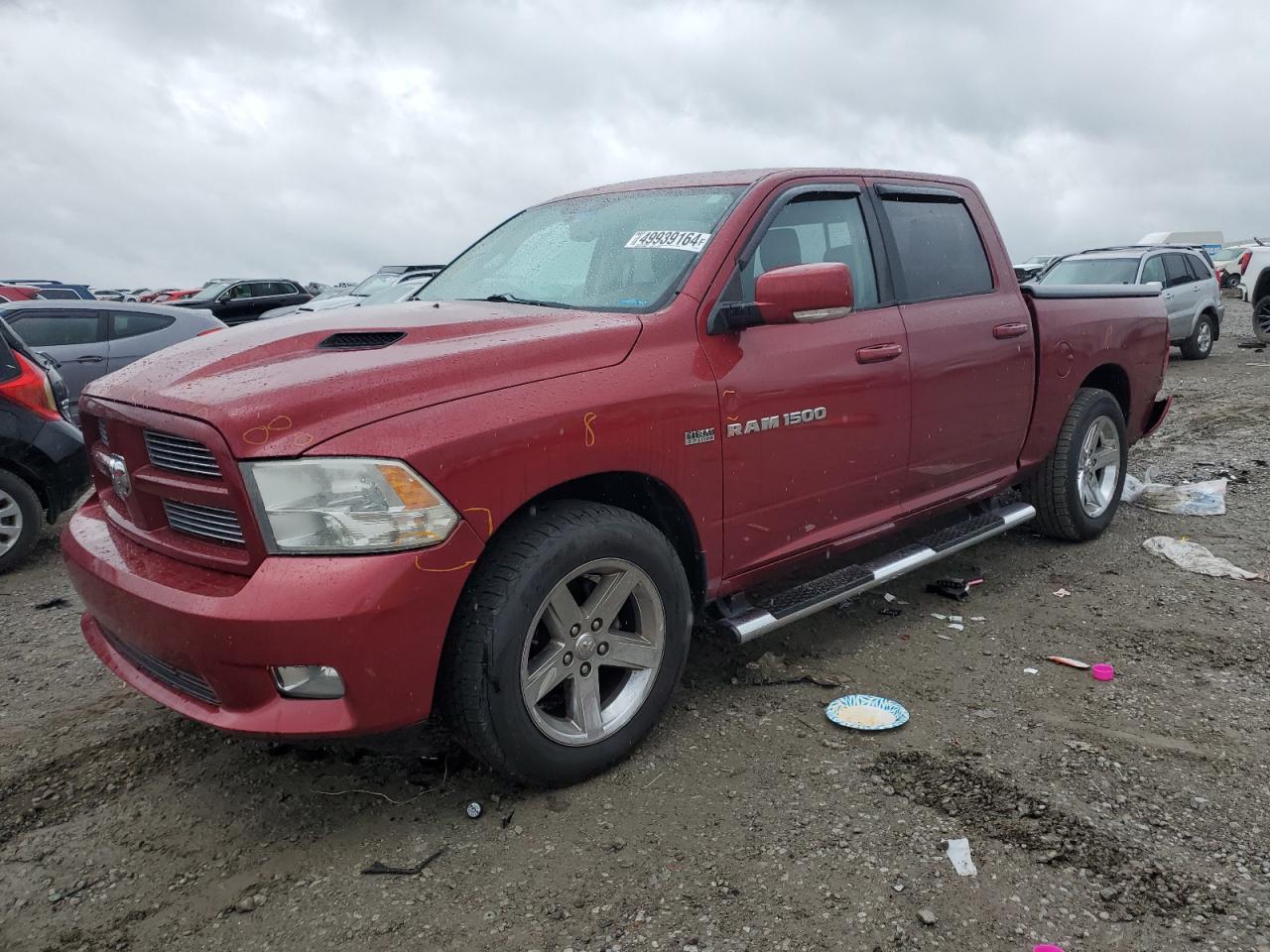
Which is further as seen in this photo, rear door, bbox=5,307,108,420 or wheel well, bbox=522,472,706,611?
rear door, bbox=5,307,108,420

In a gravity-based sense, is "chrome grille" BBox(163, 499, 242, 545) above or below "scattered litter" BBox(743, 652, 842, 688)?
above

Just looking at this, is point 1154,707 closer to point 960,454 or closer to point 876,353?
point 960,454

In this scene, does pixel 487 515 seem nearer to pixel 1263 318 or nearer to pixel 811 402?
pixel 811 402

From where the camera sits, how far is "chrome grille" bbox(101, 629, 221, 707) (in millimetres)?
2441

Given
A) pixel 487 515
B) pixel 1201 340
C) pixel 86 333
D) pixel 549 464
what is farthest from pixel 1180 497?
pixel 1201 340

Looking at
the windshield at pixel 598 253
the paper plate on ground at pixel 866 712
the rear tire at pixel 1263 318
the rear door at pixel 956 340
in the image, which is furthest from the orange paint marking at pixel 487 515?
the rear tire at pixel 1263 318

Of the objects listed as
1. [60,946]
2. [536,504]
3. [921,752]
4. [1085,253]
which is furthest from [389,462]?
[1085,253]

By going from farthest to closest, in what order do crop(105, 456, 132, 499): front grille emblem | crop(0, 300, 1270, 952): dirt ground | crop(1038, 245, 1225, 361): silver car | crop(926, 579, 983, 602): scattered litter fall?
crop(1038, 245, 1225, 361): silver car, crop(926, 579, 983, 602): scattered litter, crop(105, 456, 132, 499): front grille emblem, crop(0, 300, 1270, 952): dirt ground

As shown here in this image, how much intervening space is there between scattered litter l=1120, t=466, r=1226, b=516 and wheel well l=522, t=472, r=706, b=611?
3.83m

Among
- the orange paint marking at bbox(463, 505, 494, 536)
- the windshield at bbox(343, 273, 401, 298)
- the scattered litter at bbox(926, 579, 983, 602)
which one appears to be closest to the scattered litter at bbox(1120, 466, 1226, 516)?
the scattered litter at bbox(926, 579, 983, 602)

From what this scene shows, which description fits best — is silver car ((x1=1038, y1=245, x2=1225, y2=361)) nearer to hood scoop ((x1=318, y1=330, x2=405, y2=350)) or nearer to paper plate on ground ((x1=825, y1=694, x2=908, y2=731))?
paper plate on ground ((x1=825, y1=694, x2=908, y2=731))

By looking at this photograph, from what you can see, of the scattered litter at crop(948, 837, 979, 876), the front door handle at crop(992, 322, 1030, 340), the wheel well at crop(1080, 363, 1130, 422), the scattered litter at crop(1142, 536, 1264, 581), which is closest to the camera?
the scattered litter at crop(948, 837, 979, 876)

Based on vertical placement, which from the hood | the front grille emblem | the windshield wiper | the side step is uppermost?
the windshield wiper

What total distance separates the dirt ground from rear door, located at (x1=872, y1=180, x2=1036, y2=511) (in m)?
0.80
